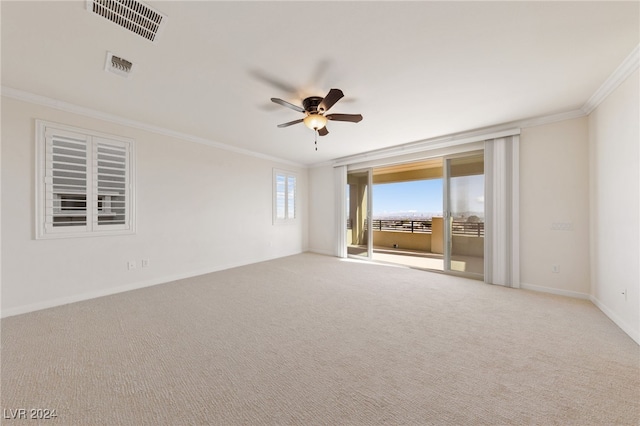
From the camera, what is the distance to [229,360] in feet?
6.31

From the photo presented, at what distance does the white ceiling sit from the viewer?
168cm

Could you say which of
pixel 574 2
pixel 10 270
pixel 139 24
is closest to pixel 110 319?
pixel 10 270

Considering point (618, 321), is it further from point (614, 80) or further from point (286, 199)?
point (286, 199)

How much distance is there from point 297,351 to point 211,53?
2.76 meters

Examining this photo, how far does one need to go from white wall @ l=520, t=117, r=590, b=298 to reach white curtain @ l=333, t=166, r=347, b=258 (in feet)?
11.6

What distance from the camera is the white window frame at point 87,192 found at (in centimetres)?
293

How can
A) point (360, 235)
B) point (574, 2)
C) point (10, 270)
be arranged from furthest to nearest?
point (360, 235), point (10, 270), point (574, 2)

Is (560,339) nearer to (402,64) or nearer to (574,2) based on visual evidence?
(574,2)

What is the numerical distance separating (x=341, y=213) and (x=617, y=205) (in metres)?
4.55

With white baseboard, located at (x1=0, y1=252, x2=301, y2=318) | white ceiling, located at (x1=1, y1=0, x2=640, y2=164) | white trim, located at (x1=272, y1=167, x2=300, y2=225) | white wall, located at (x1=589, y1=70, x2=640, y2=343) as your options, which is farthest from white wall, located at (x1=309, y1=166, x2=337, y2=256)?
white wall, located at (x1=589, y1=70, x2=640, y2=343)

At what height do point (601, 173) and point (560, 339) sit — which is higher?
point (601, 173)

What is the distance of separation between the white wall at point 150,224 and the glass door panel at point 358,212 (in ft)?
6.00

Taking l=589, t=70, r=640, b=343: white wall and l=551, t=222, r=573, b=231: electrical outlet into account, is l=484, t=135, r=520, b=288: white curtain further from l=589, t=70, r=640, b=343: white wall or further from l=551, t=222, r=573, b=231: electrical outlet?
l=589, t=70, r=640, b=343: white wall

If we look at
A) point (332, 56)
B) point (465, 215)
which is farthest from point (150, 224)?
point (465, 215)
